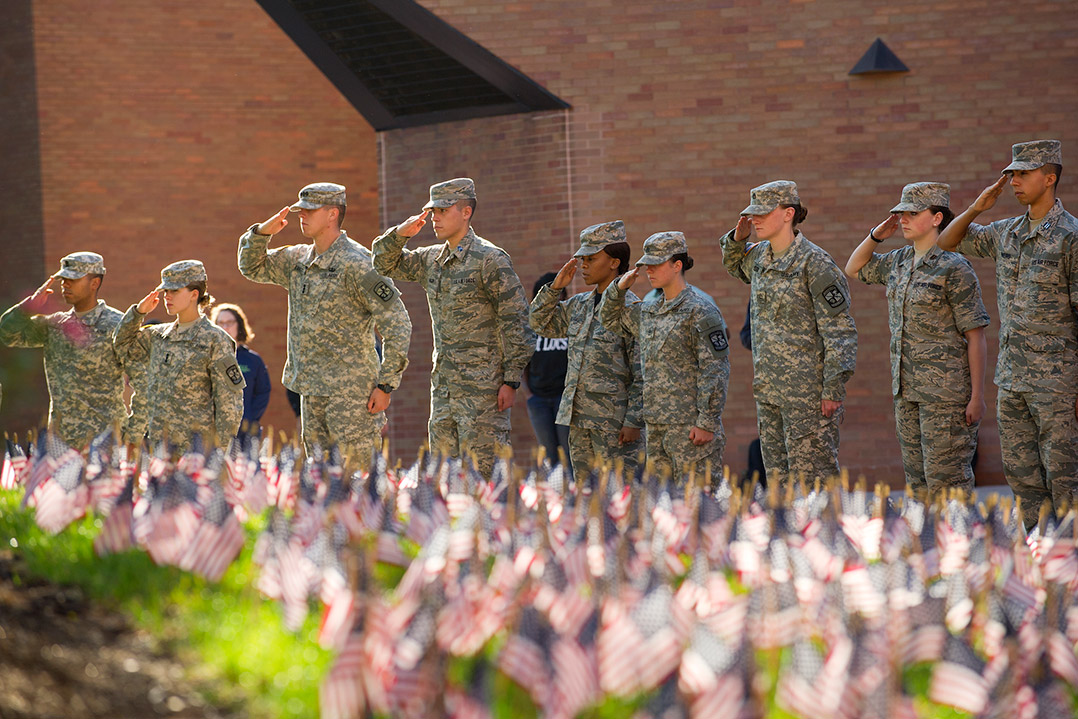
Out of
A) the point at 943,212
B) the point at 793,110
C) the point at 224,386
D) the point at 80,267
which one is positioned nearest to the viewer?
the point at 943,212

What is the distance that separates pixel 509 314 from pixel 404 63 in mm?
4581

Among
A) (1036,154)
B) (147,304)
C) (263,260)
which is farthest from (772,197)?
(147,304)

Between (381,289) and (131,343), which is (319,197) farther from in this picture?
(131,343)

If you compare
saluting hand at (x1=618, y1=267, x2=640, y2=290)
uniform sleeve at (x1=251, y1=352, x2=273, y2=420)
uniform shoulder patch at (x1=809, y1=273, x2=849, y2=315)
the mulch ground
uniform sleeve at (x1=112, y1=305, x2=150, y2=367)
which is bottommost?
the mulch ground

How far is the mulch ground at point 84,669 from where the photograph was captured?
3014 millimetres

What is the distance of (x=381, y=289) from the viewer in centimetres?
702

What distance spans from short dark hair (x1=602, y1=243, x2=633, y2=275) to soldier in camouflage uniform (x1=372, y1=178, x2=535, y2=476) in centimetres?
64

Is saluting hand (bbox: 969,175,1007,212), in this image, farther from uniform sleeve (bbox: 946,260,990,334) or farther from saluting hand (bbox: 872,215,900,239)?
saluting hand (bbox: 872,215,900,239)

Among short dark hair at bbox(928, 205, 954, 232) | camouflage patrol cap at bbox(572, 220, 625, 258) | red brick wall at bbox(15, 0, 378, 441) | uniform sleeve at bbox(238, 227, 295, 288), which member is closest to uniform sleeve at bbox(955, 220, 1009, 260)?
short dark hair at bbox(928, 205, 954, 232)

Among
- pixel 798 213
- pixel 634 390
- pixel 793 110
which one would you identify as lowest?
pixel 634 390

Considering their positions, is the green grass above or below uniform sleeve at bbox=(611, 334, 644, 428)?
below

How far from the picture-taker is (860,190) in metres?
10.6

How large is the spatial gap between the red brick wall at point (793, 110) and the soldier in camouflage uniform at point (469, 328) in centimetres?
350

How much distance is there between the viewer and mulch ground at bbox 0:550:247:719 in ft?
9.89
